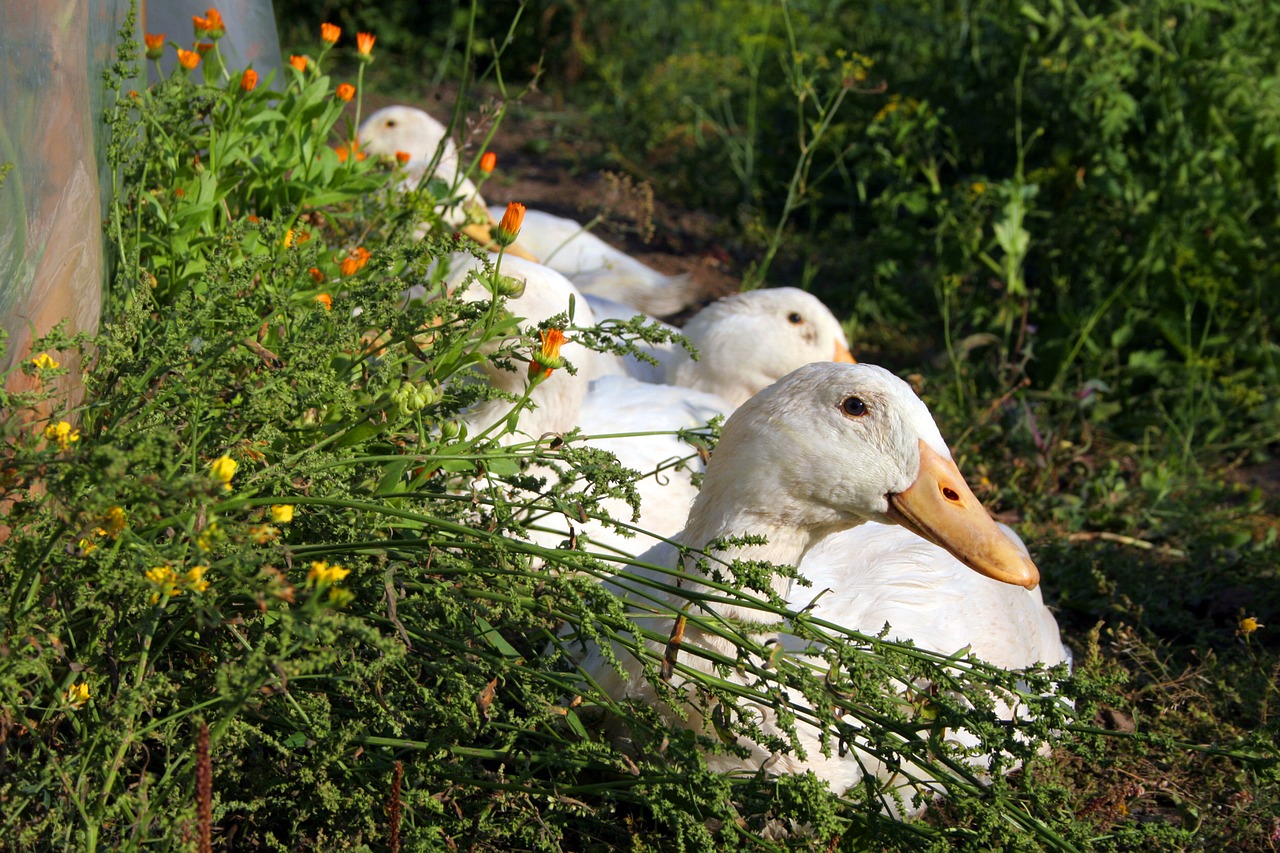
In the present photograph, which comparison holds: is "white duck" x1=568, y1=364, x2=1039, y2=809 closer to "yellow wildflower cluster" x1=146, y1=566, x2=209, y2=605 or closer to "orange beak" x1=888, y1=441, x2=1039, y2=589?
"orange beak" x1=888, y1=441, x2=1039, y2=589

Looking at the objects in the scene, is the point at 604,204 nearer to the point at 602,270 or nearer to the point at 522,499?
the point at 602,270

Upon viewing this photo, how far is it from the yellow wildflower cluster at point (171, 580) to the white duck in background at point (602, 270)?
369 centimetres

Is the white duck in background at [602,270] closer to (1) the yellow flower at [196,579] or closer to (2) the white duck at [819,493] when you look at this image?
(2) the white duck at [819,493]

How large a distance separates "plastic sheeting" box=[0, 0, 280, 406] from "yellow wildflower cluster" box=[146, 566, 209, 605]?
0.64 metres

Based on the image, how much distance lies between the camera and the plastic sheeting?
7.61ft

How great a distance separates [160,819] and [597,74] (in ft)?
23.5

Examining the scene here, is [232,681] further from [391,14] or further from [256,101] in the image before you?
[391,14]

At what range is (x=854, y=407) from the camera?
2.50m

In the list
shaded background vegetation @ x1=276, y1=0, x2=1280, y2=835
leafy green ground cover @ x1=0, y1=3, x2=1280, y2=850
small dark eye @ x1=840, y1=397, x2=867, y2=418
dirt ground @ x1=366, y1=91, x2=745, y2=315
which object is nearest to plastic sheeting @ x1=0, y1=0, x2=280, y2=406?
leafy green ground cover @ x1=0, y1=3, x2=1280, y2=850

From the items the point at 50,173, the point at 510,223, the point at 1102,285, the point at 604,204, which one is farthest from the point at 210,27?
the point at 1102,285

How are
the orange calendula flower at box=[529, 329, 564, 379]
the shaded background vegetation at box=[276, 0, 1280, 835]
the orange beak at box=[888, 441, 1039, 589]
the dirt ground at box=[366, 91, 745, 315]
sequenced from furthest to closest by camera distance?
the dirt ground at box=[366, 91, 745, 315]
the shaded background vegetation at box=[276, 0, 1280, 835]
the orange beak at box=[888, 441, 1039, 589]
the orange calendula flower at box=[529, 329, 564, 379]

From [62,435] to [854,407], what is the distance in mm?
1497

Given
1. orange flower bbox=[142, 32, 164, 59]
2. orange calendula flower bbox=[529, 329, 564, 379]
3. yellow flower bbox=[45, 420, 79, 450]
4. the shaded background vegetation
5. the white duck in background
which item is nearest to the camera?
yellow flower bbox=[45, 420, 79, 450]

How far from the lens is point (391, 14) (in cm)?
849
